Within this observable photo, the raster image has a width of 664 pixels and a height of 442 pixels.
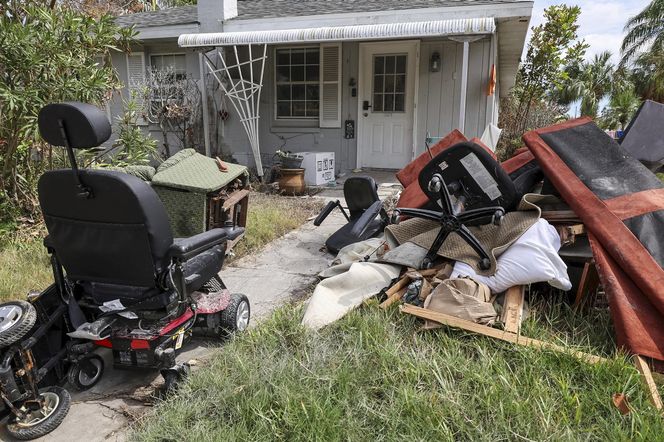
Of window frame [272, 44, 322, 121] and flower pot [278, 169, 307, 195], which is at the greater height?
window frame [272, 44, 322, 121]

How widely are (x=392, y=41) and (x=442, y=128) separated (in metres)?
1.95

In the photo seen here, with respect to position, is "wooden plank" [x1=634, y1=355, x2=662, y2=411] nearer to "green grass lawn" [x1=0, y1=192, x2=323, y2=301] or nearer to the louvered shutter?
"green grass lawn" [x1=0, y1=192, x2=323, y2=301]

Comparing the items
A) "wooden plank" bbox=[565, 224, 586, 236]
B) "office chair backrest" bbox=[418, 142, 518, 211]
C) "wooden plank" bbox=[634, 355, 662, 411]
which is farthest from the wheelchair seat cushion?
"wooden plank" bbox=[565, 224, 586, 236]

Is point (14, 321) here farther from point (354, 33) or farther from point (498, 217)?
point (354, 33)

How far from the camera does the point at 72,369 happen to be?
260 cm

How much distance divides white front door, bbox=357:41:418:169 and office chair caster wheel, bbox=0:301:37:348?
7.82 metres

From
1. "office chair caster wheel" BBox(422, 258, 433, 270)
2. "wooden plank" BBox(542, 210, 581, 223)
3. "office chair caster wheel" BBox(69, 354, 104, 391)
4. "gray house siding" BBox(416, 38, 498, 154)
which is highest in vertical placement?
"gray house siding" BBox(416, 38, 498, 154)

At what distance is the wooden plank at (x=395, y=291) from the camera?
320 cm

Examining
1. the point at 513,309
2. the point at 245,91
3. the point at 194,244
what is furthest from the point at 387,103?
the point at 194,244

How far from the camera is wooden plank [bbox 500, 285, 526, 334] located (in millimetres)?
2799

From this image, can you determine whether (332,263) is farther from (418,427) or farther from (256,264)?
(418,427)

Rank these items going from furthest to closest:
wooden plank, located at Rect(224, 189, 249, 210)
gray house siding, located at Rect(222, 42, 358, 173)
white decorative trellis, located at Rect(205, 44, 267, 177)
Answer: gray house siding, located at Rect(222, 42, 358, 173)
white decorative trellis, located at Rect(205, 44, 267, 177)
wooden plank, located at Rect(224, 189, 249, 210)

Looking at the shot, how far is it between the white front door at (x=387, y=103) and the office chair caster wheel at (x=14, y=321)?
25.6 ft

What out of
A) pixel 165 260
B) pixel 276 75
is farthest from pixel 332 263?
pixel 276 75
